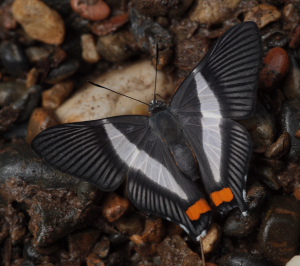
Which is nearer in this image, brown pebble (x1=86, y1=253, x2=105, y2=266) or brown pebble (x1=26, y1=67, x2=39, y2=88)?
brown pebble (x1=86, y1=253, x2=105, y2=266)

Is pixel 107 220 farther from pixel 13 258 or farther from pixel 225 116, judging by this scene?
pixel 225 116

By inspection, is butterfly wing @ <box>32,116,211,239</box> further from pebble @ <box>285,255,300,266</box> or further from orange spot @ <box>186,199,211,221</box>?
pebble @ <box>285,255,300,266</box>

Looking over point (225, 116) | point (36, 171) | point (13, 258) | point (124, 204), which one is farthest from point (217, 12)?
point (13, 258)

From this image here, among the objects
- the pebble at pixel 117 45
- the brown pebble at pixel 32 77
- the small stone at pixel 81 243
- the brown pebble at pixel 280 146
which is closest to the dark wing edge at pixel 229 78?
the brown pebble at pixel 280 146

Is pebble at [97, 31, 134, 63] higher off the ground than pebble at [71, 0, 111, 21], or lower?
lower

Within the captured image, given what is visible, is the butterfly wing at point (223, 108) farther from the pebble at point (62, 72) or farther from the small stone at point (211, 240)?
the pebble at point (62, 72)

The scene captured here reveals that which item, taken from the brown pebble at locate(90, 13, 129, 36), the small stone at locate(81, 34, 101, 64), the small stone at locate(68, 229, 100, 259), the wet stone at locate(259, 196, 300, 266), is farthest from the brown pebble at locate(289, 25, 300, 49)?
the small stone at locate(68, 229, 100, 259)
